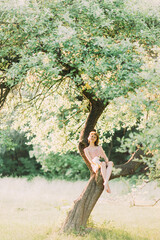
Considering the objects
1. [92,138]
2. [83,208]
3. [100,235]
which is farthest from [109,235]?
[92,138]

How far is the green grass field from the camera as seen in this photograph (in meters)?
8.35

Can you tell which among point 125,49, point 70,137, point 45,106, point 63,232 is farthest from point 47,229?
point 125,49

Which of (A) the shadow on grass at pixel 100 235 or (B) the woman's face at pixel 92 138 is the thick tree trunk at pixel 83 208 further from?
(B) the woman's face at pixel 92 138

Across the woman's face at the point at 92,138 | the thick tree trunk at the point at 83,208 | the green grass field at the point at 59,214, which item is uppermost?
the woman's face at the point at 92,138

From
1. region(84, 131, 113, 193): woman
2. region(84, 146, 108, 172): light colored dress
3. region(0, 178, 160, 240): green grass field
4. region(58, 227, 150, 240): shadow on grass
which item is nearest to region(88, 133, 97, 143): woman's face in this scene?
region(84, 131, 113, 193): woman

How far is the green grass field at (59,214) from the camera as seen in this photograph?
8.35 metres

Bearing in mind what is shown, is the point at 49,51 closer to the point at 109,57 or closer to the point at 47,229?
the point at 109,57

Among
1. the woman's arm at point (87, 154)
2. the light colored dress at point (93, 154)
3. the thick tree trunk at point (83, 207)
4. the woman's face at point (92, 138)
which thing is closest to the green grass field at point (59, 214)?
the thick tree trunk at point (83, 207)

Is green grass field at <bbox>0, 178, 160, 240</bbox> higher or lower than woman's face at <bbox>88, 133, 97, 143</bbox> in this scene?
lower

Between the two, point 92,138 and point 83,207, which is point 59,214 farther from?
point 92,138

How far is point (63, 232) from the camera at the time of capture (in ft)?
26.7

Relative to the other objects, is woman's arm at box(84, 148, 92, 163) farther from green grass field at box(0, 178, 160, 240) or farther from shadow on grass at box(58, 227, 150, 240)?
shadow on grass at box(58, 227, 150, 240)

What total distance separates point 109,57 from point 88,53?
0.54 meters

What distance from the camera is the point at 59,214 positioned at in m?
11.9
